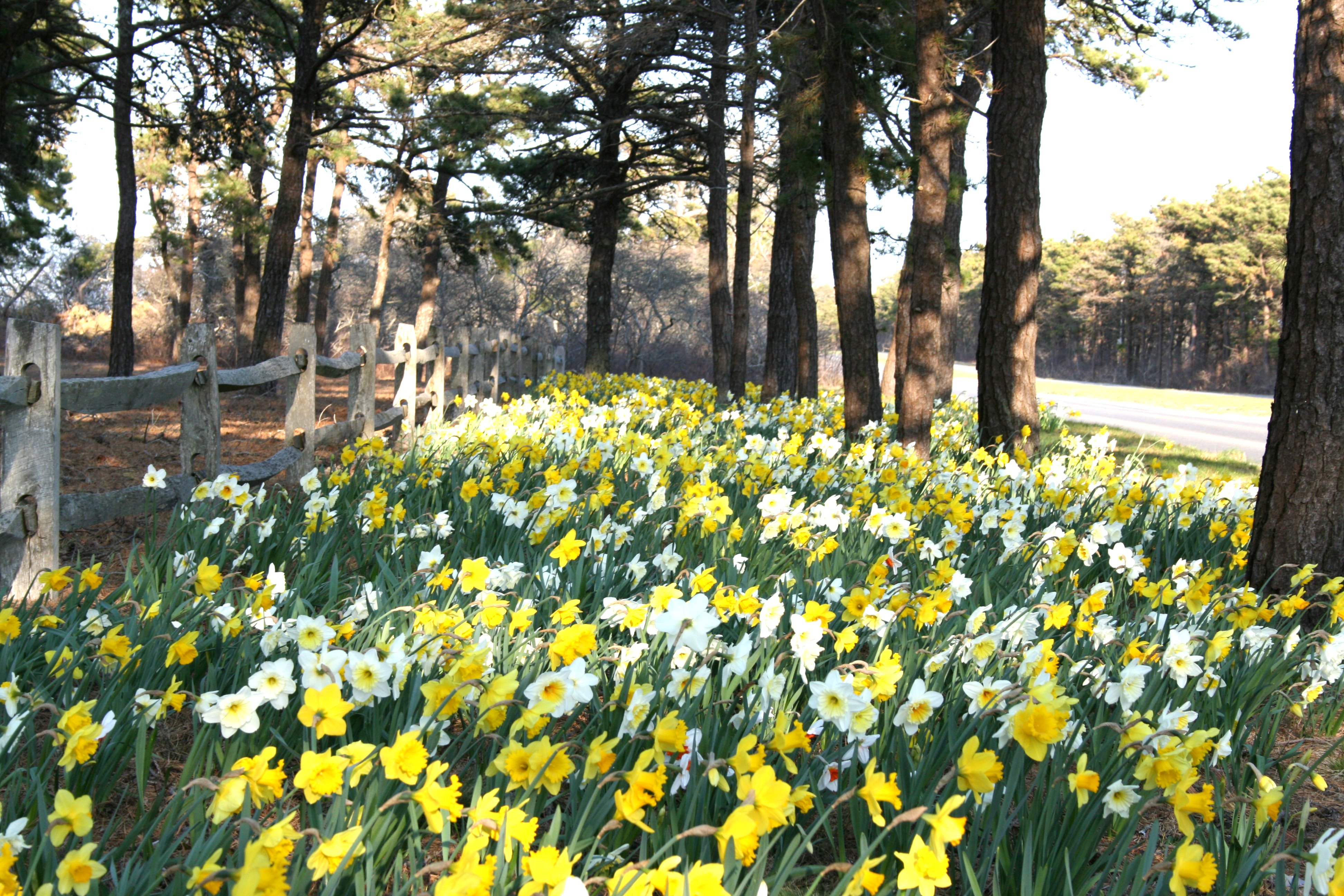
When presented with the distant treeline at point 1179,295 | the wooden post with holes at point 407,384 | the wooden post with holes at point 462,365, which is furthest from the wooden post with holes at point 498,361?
the distant treeline at point 1179,295

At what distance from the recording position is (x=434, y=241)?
18.6 meters

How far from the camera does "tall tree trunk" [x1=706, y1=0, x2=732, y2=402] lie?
41.1 feet

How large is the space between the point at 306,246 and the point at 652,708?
20835 mm

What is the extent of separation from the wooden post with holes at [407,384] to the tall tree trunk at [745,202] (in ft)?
17.8

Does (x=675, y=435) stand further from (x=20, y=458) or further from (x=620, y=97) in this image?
(x=620, y=97)

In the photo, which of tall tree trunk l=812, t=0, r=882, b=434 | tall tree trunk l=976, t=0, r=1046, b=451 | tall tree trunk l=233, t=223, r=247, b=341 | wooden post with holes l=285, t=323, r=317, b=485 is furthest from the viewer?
tall tree trunk l=233, t=223, r=247, b=341

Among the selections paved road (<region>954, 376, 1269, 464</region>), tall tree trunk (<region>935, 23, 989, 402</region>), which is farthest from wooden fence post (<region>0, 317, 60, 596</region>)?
paved road (<region>954, 376, 1269, 464</region>)

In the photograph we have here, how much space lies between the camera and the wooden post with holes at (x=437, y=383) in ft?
26.8

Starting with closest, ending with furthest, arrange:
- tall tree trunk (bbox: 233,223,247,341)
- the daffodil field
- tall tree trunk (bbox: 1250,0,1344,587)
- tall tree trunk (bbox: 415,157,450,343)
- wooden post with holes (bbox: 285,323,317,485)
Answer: the daffodil field < tall tree trunk (bbox: 1250,0,1344,587) < wooden post with holes (bbox: 285,323,317,485) < tall tree trunk (bbox: 415,157,450,343) < tall tree trunk (bbox: 233,223,247,341)

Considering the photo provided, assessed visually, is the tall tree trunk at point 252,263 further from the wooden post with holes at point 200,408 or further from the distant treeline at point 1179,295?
the distant treeline at point 1179,295

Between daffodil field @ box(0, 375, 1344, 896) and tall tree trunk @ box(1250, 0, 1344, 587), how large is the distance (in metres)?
0.22

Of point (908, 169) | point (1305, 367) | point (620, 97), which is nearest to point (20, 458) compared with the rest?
point (1305, 367)

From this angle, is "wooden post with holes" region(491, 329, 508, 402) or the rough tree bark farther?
the rough tree bark

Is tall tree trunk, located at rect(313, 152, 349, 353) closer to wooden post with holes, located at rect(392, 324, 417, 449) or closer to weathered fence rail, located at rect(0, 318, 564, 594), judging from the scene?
wooden post with holes, located at rect(392, 324, 417, 449)
